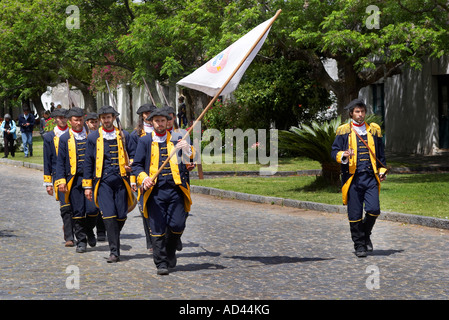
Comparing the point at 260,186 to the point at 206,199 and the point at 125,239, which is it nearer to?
the point at 206,199

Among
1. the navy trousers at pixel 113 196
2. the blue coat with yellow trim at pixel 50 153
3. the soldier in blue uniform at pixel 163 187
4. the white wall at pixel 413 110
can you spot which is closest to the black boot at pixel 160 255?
the soldier in blue uniform at pixel 163 187

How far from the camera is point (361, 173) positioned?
29.2 ft

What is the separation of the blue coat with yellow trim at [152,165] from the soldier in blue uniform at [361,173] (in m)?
1.91

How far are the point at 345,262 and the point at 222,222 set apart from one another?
12.2ft

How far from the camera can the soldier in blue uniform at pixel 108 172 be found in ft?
28.8

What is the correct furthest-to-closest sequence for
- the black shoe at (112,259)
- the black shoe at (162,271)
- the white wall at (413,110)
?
the white wall at (413,110) < the black shoe at (112,259) < the black shoe at (162,271)

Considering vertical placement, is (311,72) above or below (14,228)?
above

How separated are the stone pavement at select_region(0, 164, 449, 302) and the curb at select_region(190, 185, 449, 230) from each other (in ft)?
0.50

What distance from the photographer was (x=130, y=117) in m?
56.9

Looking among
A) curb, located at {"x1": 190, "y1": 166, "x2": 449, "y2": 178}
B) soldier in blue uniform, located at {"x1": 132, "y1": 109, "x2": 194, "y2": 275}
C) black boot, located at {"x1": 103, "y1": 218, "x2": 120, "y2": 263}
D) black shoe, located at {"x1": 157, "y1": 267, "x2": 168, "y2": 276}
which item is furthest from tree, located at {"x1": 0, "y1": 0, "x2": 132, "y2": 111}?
black shoe, located at {"x1": 157, "y1": 267, "x2": 168, "y2": 276}

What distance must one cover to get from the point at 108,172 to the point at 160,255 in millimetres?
1429

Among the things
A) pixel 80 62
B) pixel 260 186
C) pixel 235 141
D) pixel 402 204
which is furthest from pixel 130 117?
pixel 402 204

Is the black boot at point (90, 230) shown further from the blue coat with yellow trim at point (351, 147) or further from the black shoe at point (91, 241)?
the blue coat with yellow trim at point (351, 147)

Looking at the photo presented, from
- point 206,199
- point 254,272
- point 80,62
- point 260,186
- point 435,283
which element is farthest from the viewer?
point 80,62
